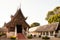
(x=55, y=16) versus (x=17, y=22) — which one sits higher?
(x=55, y=16)

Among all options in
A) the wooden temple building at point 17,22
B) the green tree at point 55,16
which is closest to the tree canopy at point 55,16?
the green tree at point 55,16

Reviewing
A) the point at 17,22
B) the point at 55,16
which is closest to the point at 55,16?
the point at 55,16

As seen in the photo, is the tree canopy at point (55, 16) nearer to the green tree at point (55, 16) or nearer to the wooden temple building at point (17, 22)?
the green tree at point (55, 16)

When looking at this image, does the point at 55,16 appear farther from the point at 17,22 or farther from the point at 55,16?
the point at 17,22

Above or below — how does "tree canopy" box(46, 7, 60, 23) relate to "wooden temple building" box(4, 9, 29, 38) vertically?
above

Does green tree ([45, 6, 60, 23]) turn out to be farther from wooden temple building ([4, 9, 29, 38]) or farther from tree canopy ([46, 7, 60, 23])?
wooden temple building ([4, 9, 29, 38])

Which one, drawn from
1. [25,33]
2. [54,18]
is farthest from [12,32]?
[54,18]

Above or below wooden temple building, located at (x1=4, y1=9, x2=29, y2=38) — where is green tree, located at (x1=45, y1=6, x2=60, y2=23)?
above

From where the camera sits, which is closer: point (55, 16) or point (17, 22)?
point (17, 22)

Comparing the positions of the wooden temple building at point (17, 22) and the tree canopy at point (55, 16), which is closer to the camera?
the wooden temple building at point (17, 22)

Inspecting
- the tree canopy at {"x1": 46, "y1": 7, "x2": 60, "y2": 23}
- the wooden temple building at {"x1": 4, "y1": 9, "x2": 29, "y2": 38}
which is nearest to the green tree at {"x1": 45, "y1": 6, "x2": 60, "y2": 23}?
the tree canopy at {"x1": 46, "y1": 7, "x2": 60, "y2": 23}

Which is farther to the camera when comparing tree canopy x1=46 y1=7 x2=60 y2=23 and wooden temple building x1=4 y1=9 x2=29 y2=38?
tree canopy x1=46 y1=7 x2=60 y2=23

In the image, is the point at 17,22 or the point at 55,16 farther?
the point at 55,16

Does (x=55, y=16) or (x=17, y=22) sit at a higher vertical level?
(x=55, y=16)
